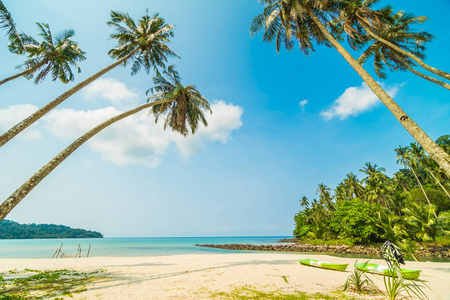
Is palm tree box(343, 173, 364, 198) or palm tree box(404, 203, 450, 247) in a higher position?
palm tree box(343, 173, 364, 198)

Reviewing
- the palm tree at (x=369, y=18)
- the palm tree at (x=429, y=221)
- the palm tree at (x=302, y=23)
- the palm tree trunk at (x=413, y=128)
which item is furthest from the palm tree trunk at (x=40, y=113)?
the palm tree at (x=429, y=221)

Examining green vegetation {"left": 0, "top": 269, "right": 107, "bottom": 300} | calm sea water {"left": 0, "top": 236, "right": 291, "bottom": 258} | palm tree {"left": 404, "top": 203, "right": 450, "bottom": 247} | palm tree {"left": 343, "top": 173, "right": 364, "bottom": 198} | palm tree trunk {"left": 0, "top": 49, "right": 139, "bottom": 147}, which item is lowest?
calm sea water {"left": 0, "top": 236, "right": 291, "bottom": 258}

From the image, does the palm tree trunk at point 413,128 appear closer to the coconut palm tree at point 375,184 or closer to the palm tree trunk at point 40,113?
the palm tree trunk at point 40,113

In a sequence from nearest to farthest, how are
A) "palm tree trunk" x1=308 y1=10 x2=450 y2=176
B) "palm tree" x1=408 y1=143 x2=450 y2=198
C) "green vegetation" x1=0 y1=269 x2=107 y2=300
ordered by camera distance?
"palm tree trunk" x1=308 y1=10 x2=450 y2=176 < "green vegetation" x1=0 y1=269 x2=107 y2=300 < "palm tree" x1=408 y1=143 x2=450 y2=198

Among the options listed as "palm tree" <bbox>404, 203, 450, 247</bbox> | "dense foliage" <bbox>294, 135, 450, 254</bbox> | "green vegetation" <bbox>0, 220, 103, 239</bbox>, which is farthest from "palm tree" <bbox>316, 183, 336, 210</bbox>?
"green vegetation" <bbox>0, 220, 103, 239</bbox>

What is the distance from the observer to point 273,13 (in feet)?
35.0

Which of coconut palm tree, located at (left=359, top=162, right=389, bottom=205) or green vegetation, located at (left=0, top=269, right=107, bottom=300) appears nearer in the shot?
green vegetation, located at (left=0, top=269, right=107, bottom=300)

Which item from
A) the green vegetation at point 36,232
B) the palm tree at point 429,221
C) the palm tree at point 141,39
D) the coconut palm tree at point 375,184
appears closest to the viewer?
the palm tree at point 141,39

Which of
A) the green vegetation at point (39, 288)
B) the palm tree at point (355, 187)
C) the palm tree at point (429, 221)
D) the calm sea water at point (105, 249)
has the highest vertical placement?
the palm tree at point (355, 187)

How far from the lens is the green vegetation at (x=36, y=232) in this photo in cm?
8978

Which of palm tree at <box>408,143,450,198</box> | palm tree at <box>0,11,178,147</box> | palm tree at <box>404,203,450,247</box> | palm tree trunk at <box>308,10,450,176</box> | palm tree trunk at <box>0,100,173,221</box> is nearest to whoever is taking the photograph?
palm tree trunk at <box>308,10,450,176</box>

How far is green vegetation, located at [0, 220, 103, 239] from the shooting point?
3534 inches

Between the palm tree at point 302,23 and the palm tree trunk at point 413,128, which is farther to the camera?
the palm tree at point 302,23

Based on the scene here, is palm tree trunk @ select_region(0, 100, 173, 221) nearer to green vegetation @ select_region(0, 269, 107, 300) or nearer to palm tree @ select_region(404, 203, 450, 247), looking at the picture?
green vegetation @ select_region(0, 269, 107, 300)
